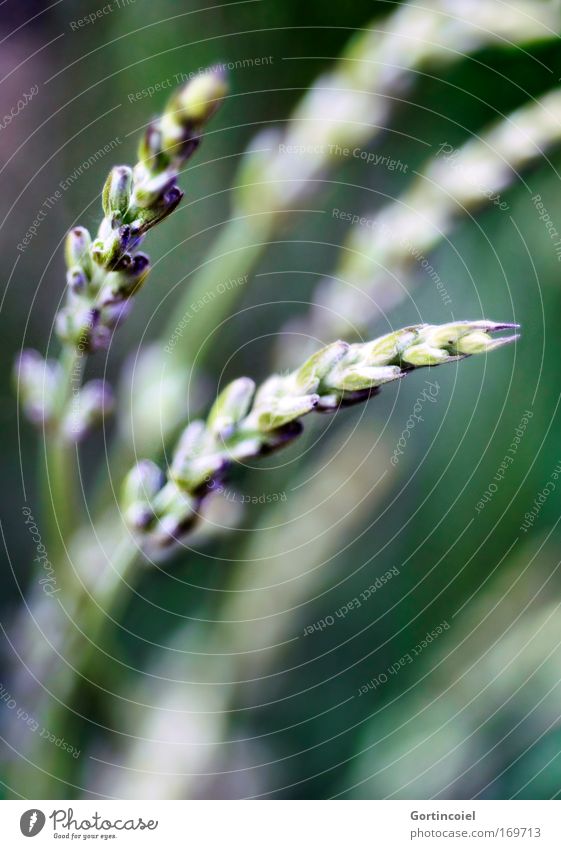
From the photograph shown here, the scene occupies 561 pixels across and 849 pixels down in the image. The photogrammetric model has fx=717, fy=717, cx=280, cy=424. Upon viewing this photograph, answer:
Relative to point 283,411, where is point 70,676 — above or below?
below

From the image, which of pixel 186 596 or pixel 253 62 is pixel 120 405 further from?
pixel 253 62

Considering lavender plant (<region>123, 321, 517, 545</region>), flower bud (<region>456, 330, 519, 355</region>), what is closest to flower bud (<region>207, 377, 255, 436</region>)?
lavender plant (<region>123, 321, 517, 545</region>)

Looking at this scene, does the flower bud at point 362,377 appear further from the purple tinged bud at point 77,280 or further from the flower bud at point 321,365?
the purple tinged bud at point 77,280

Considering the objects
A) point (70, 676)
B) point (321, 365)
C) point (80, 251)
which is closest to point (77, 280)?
point (80, 251)

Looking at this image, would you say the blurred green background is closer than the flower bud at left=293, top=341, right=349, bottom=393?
No

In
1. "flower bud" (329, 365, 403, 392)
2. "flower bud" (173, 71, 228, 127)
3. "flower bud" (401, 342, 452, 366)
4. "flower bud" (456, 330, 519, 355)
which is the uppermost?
"flower bud" (173, 71, 228, 127)

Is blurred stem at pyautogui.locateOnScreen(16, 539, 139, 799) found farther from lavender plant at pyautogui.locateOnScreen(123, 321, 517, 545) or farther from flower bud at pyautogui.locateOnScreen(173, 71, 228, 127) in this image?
flower bud at pyautogui.locateOnScreen(173, 71, 228, 127)

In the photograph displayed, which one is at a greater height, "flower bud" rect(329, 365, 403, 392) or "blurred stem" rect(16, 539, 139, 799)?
"flower bud" rect(329, 365, 403, 392)

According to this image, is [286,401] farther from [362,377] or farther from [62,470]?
[62,470]
